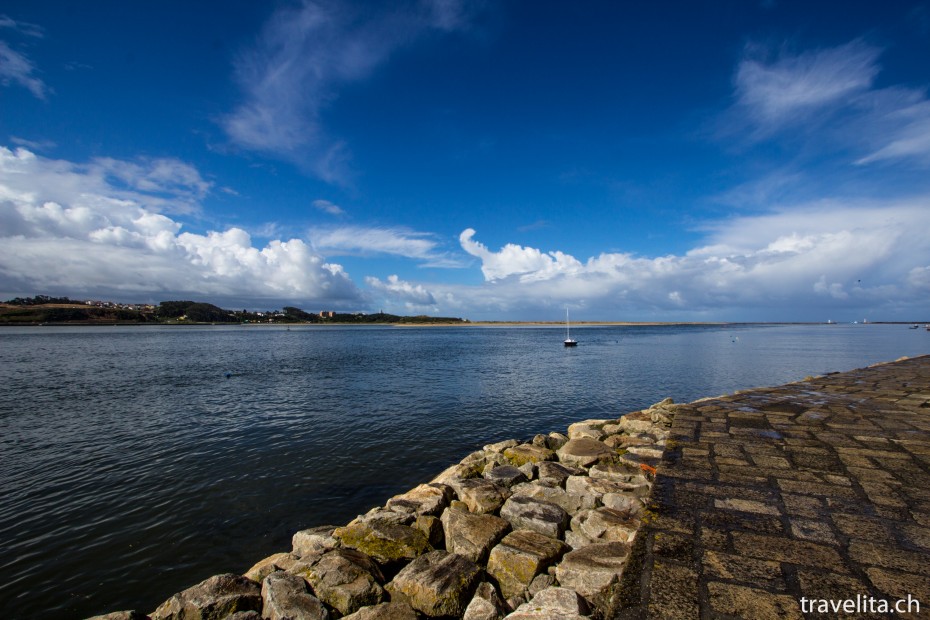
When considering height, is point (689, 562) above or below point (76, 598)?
above

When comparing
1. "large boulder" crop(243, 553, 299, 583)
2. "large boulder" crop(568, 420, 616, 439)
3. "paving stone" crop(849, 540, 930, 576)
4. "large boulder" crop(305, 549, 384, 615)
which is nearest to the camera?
"paving stone" crop(849, 540, 930, 576)

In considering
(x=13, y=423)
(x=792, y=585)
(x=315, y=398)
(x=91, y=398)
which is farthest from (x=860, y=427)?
(x=91, y=398)

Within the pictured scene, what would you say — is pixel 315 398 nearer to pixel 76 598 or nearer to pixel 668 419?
pixel 76 598

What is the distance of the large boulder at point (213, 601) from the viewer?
518 centimetres

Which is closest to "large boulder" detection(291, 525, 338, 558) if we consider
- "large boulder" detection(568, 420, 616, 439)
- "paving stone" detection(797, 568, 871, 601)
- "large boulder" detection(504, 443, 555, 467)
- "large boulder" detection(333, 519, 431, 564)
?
"large boulder" detection(333, 519, 431, 564)

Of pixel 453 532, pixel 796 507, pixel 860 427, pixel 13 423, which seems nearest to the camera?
pixel 796 507

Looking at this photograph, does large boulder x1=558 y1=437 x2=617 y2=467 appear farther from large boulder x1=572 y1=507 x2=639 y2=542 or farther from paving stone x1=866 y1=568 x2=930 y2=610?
paving stone x1=866 y1=568 x2=930 y2=610

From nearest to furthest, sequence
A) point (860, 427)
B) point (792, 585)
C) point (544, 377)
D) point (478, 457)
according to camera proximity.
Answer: point (792, 585), point (860, 427), point (478, 457), point (544, 377)

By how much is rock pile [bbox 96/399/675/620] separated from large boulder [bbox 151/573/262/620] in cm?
1

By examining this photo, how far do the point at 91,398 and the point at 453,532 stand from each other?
27.4 metres

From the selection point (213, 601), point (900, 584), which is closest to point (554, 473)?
point (900, 584)

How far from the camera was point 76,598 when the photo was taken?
6.95 m

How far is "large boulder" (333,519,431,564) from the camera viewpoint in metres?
6.37

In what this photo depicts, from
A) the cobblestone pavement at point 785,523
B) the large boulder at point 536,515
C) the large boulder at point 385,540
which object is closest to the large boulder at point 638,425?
the cobblestone pavement at point 785,523
